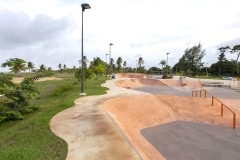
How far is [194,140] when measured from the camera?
9953 mm

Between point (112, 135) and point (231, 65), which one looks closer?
point (112, 135)

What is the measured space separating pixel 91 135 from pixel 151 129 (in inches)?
201

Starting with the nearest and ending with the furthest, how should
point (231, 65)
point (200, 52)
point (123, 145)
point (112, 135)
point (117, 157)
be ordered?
point (117, 157) < point (123, 145) < point (112, 135) < point (231, 65) < point (200, 52)

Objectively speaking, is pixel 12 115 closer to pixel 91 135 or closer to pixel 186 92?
pixel 91 135

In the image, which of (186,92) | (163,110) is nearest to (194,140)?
(163,110)

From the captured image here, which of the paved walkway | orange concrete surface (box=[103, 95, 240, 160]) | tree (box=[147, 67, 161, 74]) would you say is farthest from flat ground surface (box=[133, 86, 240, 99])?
tree (box=[147, 67, 161, 74])

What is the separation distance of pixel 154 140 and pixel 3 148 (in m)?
6.48

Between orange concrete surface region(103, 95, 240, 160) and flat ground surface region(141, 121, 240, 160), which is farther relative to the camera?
orange concrete surface region(103, 95, 240, 160)

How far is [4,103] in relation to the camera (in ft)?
38.8

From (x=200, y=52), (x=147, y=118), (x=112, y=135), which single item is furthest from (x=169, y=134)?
(x=200, y=52)

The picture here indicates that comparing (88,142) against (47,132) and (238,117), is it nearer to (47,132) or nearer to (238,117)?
(47,132)

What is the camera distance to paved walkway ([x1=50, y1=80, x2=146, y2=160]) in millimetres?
5941

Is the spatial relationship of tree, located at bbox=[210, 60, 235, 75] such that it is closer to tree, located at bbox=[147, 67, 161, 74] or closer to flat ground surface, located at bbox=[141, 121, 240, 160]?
tree, located at bbox=[147, 67, 161, 74]

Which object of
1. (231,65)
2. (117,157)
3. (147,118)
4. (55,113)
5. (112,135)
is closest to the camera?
(117,157)
